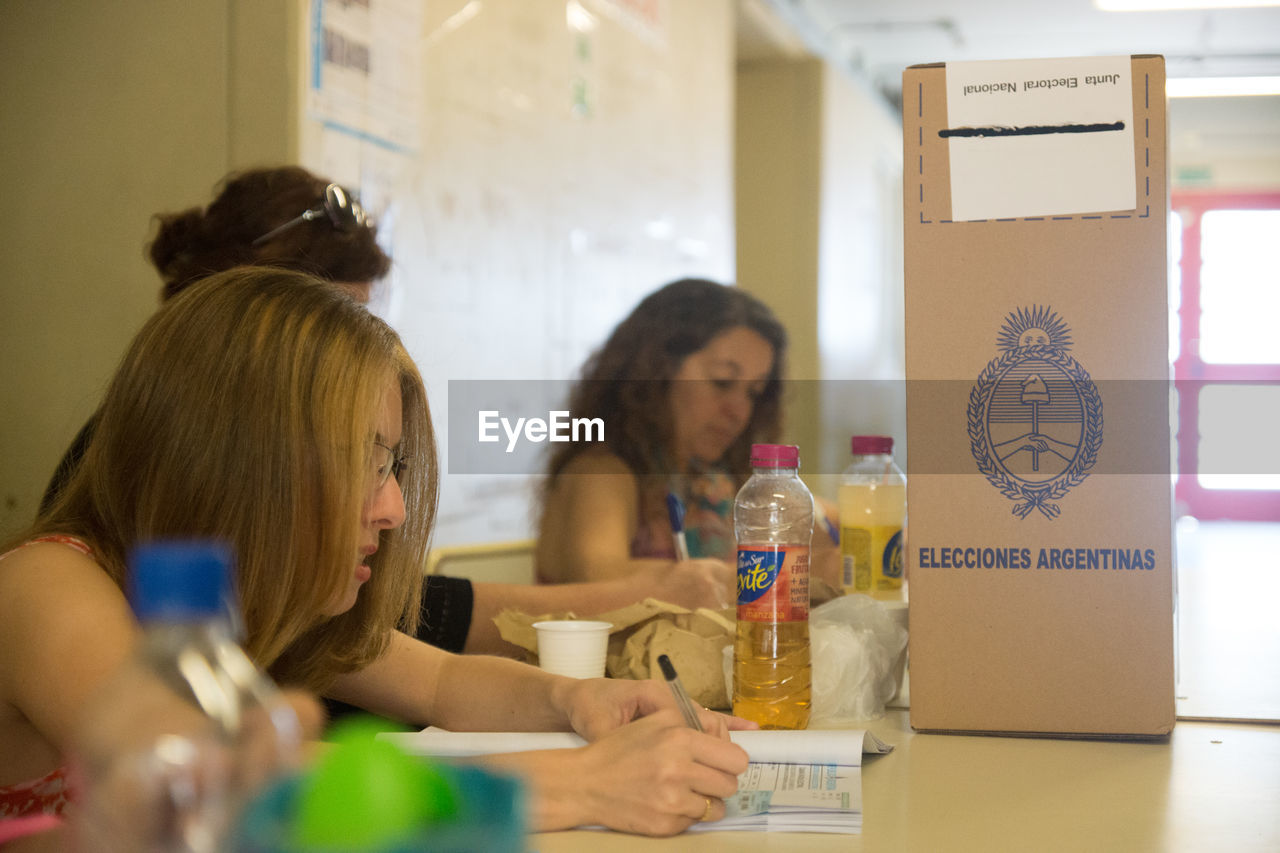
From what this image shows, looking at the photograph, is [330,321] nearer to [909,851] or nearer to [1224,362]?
[909,851]


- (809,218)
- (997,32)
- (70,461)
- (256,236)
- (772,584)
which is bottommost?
(772,584)

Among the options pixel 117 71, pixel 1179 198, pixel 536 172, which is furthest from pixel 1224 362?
pixel 117 71

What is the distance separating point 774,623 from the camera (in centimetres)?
102

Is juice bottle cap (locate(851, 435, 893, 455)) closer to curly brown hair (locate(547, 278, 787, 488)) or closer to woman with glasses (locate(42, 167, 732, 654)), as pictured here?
woman with glasses (locate(42, 167, 732, 654))

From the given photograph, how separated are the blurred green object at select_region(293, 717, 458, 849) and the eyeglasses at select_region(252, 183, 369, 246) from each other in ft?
4.05

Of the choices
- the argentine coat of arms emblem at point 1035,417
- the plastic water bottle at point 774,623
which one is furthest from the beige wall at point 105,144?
the argentine coat of arms emblem at point 1035,417

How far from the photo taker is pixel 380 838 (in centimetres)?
33

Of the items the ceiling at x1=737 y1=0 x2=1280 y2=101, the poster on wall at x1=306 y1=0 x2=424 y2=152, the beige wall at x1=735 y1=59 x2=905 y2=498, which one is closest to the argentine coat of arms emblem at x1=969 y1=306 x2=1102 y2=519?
the poster on wall at x1=306 y1=0 x2=424 y2=152

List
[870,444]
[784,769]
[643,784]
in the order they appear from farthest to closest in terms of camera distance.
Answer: [870,444]
[784,769]
[643,784]

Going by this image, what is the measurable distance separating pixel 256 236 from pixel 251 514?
76cm

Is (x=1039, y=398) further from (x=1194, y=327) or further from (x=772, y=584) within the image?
(x=1194, y=327)

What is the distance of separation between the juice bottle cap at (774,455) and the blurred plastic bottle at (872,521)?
1.32 feet

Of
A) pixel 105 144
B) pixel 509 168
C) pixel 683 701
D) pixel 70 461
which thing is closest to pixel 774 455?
pixel 683 701

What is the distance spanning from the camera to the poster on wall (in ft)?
6.17
